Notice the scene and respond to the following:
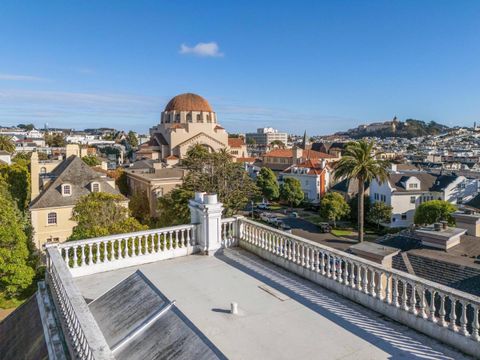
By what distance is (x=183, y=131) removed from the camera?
64.1m

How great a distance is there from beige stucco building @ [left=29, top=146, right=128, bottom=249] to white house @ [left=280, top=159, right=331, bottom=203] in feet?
104

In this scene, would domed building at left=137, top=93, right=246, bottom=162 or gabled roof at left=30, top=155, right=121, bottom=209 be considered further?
domed building at left=137, top=93, right=246, bottom=162

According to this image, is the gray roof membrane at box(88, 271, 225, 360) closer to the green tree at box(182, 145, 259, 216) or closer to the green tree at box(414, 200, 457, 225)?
the green tree at box(182, 145, 259, 216)

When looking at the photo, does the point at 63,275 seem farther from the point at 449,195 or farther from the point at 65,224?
the point at 449,195

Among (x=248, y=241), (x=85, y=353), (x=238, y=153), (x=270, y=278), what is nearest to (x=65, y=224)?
(x=248, y=241)

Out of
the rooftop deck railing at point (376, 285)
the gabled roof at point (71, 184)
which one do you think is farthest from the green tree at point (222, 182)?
the rooftop deck railing at point (376, 285)

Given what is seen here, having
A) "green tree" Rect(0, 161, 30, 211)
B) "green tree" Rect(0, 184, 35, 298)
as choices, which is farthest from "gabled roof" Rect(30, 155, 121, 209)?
"green tree" Rect(0, 161, 30, 211)

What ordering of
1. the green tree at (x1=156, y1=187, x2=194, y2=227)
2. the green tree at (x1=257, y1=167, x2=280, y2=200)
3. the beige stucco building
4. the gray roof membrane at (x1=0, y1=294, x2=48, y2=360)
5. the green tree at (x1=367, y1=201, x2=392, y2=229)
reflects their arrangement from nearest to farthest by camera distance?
the gray roof membrane at (x1=0, y1=294, x2=48, y2=360) < the green tree at (x1=156, y1=187, x2=194, y2=227) < the beige stucco building < the green tree at (x1=367, y1=201, x2=392, y2=229) < the green tree at (x1=257, y1=167, x2=280, y2=200)

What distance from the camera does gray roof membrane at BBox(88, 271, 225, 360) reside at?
459 centimetres

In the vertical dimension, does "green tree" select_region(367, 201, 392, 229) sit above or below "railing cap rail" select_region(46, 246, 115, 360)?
below

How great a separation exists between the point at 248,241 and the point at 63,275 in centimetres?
448

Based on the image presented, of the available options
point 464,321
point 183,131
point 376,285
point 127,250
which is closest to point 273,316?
point 376,285

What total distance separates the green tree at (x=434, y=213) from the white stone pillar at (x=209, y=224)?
27145mm

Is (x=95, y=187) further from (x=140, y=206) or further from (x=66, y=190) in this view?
(x=140, y=206)
